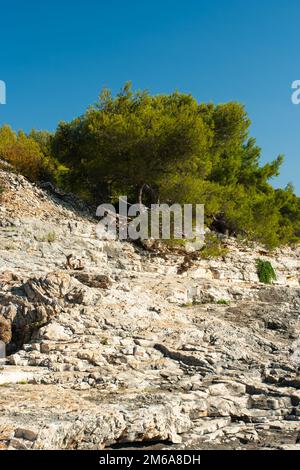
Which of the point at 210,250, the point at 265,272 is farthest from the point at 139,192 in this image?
the point at 265,272

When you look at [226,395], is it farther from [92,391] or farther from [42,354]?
[42,354]

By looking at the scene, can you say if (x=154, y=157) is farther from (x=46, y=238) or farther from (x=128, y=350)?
(x=128, y=350)

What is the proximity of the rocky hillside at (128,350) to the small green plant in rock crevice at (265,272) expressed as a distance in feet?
13.2

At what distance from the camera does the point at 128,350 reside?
27.8 ft

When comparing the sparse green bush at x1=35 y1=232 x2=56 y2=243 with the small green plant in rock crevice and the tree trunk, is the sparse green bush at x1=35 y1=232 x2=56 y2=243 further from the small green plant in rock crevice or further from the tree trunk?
the small green plant in rock crevice

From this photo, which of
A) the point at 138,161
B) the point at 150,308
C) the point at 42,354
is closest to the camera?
the point at 42,354

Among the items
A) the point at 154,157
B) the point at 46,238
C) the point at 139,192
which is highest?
the point at 154,157

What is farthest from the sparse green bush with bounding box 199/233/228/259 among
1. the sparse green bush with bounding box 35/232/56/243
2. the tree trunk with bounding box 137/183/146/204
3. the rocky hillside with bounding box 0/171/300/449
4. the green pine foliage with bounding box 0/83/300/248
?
the sparse green bush with bounding box 35/232/56/243

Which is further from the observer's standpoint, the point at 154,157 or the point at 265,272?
the point at 265,272

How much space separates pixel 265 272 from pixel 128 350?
13307 millimetres
